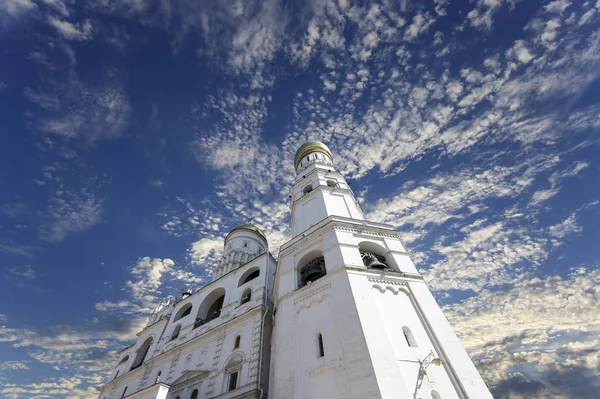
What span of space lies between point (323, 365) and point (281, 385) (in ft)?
7.32

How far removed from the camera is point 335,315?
1445cm

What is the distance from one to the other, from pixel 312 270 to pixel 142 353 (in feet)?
69.3

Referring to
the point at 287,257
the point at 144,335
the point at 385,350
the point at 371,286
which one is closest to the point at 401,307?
the point at 371,286

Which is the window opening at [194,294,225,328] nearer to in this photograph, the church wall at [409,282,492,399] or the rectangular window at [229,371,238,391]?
the rectangular window at [229,371,238,391]

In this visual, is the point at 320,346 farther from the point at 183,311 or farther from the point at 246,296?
the point at 183,311

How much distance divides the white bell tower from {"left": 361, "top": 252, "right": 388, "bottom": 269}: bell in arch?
0.06 meters

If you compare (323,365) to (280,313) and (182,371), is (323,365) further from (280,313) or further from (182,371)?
(182,371)

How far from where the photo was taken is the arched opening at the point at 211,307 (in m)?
26.8

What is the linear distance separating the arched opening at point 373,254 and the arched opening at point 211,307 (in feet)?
47.5

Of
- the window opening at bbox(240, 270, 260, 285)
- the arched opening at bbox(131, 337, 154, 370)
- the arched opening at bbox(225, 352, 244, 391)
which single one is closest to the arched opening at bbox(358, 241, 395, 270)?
the arched opening at bbox(225, 352, 244, 391)

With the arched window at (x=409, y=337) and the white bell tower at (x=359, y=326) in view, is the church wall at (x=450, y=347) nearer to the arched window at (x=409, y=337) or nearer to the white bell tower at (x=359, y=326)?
the white bell tower at (x=359, y=326)

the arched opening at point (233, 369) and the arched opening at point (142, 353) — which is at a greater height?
the arched opening at point (142, 353)

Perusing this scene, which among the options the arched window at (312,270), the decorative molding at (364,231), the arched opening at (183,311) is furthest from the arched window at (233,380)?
the arched opening at (183,311)

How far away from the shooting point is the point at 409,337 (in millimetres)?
13602
